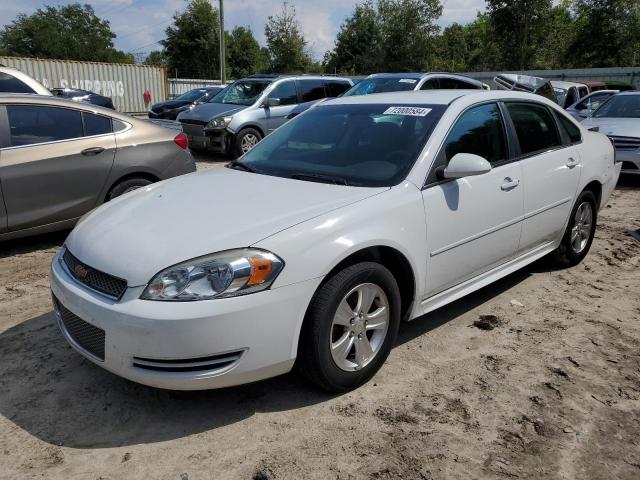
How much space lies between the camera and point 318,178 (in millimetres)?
3504

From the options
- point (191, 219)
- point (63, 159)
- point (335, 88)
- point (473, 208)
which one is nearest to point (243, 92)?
point (335, 88)

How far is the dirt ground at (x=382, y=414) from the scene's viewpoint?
253cm

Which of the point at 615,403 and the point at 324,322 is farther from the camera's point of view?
the point at 615,403

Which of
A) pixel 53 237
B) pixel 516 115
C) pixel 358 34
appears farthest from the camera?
pixel 358 34

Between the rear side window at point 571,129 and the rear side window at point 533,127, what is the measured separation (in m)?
0.20

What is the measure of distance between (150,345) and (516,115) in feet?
10.7

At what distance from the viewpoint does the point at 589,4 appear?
117 ft

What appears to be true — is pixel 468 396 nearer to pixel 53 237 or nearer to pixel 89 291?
pixel 89 291

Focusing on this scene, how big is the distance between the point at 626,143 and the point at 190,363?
349 inches

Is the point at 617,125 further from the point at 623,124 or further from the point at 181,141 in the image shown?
the point at 181,141

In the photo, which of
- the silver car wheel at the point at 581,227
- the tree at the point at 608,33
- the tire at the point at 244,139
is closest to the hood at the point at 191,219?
the silver car wheel at the point at 581,227

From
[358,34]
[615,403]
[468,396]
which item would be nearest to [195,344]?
[468,396]

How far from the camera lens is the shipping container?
24.0 metres

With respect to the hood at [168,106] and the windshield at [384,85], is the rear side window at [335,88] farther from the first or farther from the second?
the hood at [168,106]
